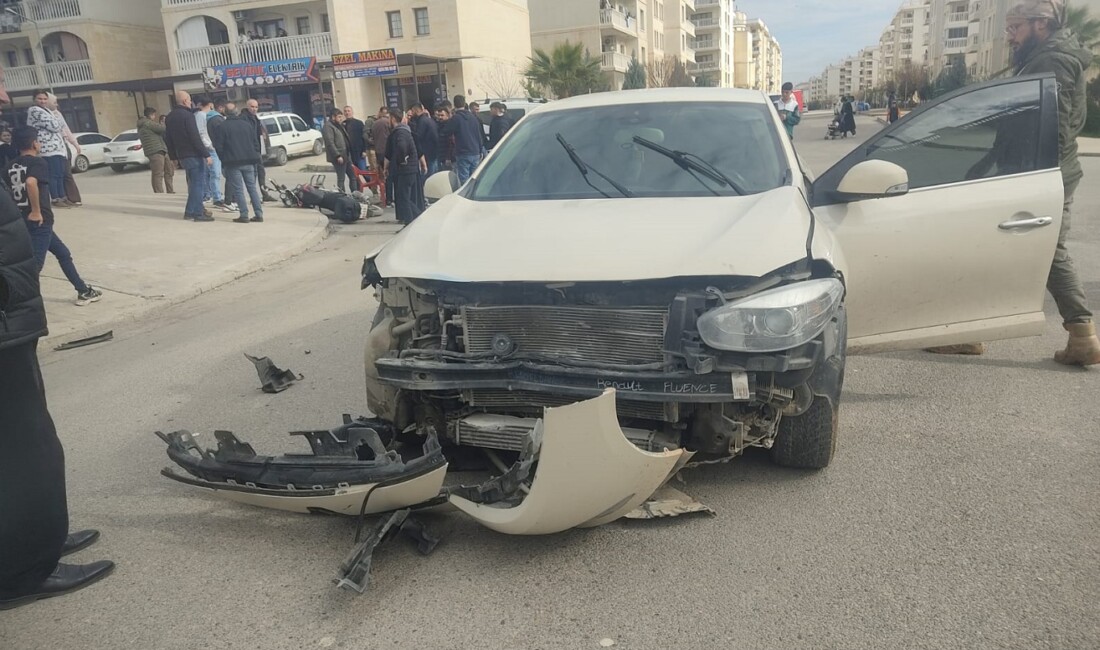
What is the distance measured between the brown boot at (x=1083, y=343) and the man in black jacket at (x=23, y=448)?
5.37m

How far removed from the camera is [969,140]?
4238 mm

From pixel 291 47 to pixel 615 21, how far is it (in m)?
26.3

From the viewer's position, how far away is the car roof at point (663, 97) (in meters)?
4.39

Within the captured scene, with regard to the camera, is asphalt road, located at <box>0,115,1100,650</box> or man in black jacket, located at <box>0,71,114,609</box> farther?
man in black jacket, located at <box>0,71,114,609</box>

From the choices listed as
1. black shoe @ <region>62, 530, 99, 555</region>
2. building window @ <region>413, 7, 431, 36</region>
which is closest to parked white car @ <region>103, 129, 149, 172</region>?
building window @ <region>413, 7, 431, 36</region>

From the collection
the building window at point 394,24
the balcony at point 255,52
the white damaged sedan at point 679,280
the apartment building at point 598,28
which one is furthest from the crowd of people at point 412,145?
the apartment building at point 598,28

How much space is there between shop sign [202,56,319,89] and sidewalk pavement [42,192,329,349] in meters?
22.9

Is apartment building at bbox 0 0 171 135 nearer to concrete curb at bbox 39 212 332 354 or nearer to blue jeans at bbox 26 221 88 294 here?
concrete curb at bbox 39 212 332 354

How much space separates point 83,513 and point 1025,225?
15.9 ft

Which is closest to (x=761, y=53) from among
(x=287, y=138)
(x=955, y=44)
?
(x=955, y=44)

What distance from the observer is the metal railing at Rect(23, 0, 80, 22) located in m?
39.0

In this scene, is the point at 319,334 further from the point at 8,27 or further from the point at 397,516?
the point at 8,27

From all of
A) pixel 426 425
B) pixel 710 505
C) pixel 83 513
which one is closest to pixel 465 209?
pixel 426 425

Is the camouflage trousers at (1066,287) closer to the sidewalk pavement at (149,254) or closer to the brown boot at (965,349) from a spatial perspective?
the brown boot at (965,349)
